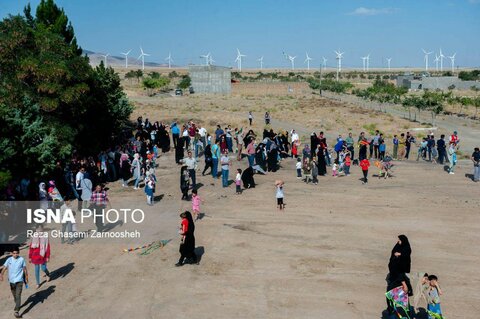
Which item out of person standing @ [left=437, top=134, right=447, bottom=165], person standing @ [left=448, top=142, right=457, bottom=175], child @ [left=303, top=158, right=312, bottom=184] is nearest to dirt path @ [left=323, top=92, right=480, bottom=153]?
person standing @ [left=437, top=134, right=447, bottom=165]

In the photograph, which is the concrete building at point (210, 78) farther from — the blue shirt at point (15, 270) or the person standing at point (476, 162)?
the blue shirt at point (15, 270)

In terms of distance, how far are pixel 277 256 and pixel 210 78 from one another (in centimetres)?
6034

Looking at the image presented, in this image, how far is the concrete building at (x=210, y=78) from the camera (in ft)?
235

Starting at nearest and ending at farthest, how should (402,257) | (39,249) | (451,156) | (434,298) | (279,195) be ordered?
(434,298) < (402,257) < (39,249) < (279,195) < (451,156)

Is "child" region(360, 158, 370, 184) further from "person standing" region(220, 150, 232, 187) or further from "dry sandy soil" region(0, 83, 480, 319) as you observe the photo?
"person standing" region(220, 150, 232, 187)

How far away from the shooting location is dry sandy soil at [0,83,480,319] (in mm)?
11031

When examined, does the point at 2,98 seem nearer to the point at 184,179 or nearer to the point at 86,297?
the point at 184,179

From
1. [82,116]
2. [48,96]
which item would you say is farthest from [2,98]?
[82,116]

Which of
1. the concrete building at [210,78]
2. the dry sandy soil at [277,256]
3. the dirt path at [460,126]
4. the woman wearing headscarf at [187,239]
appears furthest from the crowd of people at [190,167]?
the concrete building at [210,78]

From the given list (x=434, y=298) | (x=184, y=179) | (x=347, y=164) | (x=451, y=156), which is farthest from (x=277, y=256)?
(x=451, y=156)

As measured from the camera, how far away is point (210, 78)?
72062mm

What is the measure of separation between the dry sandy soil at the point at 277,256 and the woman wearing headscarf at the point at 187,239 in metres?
0.27

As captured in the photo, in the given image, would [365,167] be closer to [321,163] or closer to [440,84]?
[321,163]

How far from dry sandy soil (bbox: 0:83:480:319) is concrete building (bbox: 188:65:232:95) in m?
50.7
